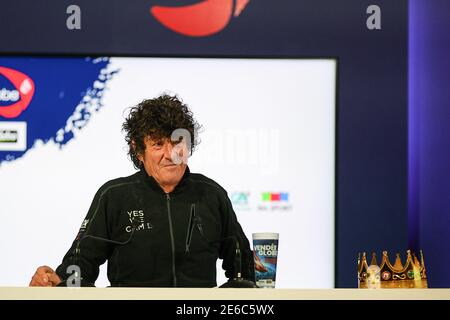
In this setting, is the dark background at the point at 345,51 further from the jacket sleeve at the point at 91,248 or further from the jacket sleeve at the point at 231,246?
the jacket sleeve at the point at 91,248

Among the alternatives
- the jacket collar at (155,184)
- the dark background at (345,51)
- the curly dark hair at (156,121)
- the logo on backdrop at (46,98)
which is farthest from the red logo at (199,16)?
the jacket collar at (155,184)

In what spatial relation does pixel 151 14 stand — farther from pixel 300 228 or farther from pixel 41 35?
pixel 300 228

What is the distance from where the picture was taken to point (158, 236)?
2.56 metres

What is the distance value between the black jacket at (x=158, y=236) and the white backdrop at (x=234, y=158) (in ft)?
4.75

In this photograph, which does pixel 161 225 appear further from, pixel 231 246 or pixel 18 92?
pixel 18 92

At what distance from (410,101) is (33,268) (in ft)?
7.01

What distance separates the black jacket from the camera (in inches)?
99.0

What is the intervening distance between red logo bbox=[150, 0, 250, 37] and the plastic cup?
2.35 metres

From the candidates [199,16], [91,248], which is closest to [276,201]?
[199,16]

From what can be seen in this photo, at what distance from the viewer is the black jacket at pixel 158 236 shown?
251cm

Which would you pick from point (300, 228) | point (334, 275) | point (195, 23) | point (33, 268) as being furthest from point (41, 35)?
point (334, 275)

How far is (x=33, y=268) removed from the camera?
13.2ft

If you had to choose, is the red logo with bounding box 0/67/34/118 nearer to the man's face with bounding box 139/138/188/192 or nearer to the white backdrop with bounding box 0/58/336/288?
the white backdrop with bounding box 0/58/336/288

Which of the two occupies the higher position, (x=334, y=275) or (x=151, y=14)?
(x=151, y=14)
